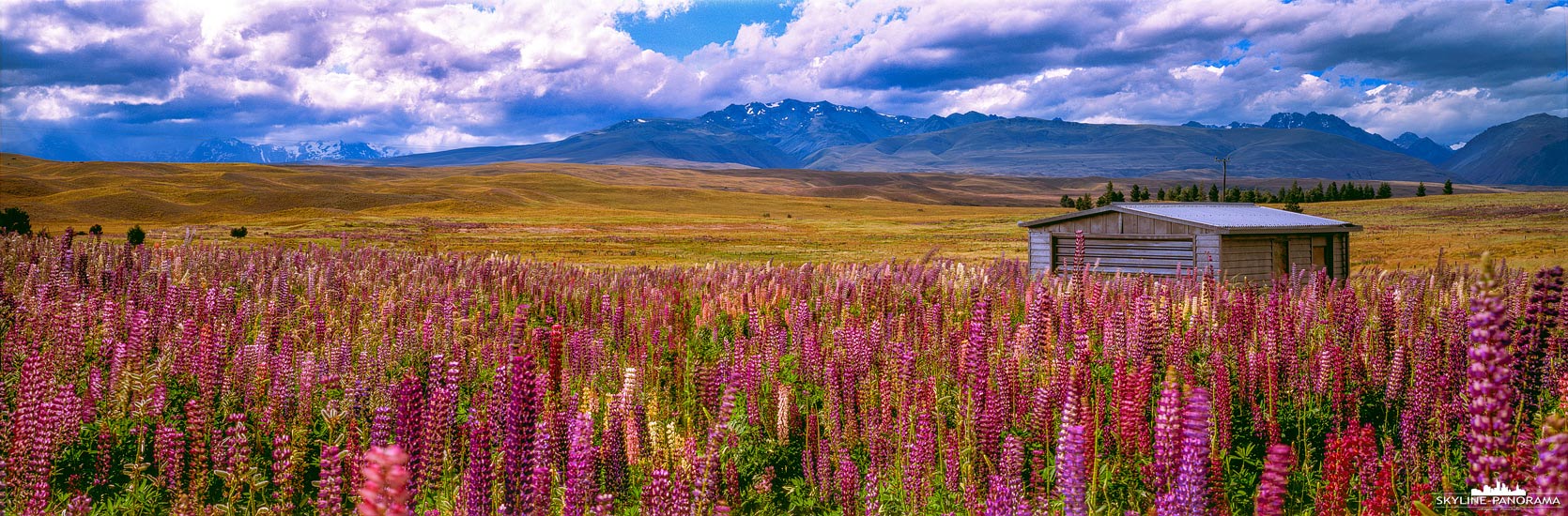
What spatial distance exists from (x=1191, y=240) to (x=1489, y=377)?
1073 inches

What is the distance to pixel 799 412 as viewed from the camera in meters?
7.58

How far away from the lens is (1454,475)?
6.34 meters

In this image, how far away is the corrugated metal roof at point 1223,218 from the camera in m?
27.4

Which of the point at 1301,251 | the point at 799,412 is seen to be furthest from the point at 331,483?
the point at 1301,251

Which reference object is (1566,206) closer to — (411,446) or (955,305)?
(955,305)

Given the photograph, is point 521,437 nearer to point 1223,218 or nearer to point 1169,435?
point 1169,435

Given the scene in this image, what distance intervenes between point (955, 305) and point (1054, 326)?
4.28 m

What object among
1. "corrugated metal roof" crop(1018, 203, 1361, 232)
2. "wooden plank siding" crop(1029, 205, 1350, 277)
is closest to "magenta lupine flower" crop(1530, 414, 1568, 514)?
"wooden plank siding" crop(1029, 205, 1350, 277)

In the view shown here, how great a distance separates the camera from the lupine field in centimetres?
404

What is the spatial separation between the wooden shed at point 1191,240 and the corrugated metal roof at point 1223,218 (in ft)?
0.09

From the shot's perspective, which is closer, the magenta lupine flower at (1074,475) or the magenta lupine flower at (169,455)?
the magenta lupine flower at (1074,475)

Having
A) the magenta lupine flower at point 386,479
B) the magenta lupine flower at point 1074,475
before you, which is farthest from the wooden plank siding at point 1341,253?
the magenta lupine flower at point 386,479

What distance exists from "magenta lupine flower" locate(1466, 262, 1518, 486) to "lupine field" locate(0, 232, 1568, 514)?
1 cm

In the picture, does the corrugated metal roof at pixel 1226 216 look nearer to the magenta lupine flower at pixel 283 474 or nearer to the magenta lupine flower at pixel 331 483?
the magenta lupine flower at pixel 283 474
